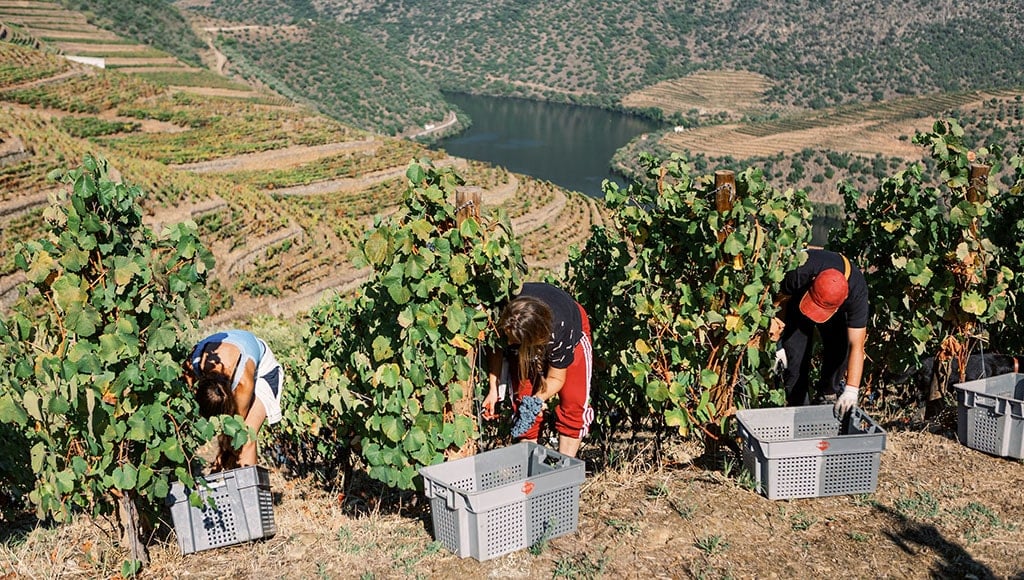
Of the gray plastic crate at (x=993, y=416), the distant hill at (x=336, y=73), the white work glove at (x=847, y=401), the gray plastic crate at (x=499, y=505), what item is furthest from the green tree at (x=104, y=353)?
the distant hill at (x=336, y=73)

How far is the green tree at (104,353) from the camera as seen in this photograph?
3320mm

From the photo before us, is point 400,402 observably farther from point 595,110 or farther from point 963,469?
point 595,110

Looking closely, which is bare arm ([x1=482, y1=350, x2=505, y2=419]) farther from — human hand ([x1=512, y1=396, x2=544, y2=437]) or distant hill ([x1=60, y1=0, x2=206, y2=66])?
distant hill ([x1=60, y1=0, x2=206, y2=66])

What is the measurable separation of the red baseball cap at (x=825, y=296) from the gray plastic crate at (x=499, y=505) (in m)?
1.56

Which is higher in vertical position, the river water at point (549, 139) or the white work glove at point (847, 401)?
the white work glove at point (847, 401)

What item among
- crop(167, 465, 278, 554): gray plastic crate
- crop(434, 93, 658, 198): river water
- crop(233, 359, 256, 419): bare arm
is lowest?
crop(434, 93, 658, 198): river water

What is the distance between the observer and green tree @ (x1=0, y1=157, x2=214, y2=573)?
3.32 m

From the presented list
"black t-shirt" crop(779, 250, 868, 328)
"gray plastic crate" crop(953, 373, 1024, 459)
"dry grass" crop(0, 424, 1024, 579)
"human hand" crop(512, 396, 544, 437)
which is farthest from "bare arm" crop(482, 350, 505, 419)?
"gray plastic crate" crop(953, 373, 1024, 459)

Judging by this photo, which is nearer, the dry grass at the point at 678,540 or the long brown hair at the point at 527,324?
the dry grass at the point at 678,540

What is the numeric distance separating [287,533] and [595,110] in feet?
314

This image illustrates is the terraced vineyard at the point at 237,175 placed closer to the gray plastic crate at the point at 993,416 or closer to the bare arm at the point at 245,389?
the bare arm at the point at 245,389

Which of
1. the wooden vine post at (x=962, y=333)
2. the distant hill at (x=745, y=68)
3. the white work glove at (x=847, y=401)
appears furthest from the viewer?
the distant hill at (x=745, y=68)

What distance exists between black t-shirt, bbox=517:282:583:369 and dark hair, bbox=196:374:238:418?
142 centimetres

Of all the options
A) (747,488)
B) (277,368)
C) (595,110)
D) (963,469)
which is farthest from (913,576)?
(595,110)
